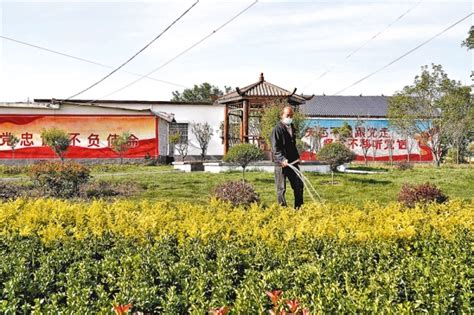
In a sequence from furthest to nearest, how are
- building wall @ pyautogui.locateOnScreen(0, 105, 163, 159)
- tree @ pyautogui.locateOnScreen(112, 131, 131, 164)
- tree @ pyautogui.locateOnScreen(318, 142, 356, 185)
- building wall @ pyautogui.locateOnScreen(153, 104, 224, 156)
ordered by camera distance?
building wall @ pyautogui.locateOnScreen(153, 104, 224, 156) < building wall @ pyautogui.locateOnScreen(0, 105, 163, 159) < tree @ pyautogui.locateOnScreen(112, 131, 131, 164) < tree @ pyautogui.locateOnScreen(318, 142, 356, 185)

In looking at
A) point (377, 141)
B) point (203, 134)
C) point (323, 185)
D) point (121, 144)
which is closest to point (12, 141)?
point (121, 144)

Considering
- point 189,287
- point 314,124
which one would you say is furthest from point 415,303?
point 314,124

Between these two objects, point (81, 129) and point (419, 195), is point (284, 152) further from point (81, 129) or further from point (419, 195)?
point (81, 129)

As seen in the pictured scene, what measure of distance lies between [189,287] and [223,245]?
3.53 ft

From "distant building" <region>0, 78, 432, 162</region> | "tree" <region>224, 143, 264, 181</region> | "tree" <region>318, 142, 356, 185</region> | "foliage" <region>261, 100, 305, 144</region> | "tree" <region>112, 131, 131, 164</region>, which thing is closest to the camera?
"tree" <region>224, 143, 264, 181</region>

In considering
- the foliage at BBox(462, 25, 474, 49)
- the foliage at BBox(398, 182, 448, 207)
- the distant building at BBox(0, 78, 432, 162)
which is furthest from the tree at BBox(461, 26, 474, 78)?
the foliage at BBox(398, 182, 448, 207)

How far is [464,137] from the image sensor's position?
1252 inches

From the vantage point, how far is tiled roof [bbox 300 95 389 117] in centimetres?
3538

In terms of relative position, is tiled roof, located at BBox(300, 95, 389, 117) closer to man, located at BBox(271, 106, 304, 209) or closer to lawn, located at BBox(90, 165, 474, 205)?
lawn, located at BBox(90, 165, 474, 205)

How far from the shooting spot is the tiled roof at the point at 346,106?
35.4 metres

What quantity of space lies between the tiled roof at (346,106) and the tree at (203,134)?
7.31 m

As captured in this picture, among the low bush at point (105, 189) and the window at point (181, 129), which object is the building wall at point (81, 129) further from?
the low bush at point (105, 189)

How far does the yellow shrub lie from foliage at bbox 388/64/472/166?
929 inches

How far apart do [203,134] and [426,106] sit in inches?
493
